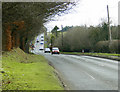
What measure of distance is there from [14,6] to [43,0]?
199cm

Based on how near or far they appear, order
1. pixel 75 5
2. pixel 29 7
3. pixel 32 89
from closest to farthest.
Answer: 1. pixel 32 89
2. pixel 29 7
3. pixel 75 5

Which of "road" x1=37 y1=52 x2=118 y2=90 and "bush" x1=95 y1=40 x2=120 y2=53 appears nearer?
"road" x1=37 y1=52 x2=118 y2=90

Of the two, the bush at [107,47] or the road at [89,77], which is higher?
the bush at [107,47]

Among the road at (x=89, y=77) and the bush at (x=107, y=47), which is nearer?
the road at (x=89, y=77)

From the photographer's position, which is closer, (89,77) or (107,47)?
(89,77)

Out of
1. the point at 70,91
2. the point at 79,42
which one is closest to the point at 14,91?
the point at 70,91

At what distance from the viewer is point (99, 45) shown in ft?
152

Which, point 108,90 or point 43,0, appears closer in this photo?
point 108,90

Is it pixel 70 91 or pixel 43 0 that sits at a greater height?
pixel 43 0

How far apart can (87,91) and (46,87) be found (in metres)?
1.85

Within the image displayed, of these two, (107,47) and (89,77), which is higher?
(107,47)

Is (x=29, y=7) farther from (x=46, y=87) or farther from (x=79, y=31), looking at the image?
(x=79, y=31)

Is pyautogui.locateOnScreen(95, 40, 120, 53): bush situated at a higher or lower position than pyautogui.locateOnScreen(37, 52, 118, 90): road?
higher

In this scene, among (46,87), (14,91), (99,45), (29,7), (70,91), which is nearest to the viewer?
(14,91)
